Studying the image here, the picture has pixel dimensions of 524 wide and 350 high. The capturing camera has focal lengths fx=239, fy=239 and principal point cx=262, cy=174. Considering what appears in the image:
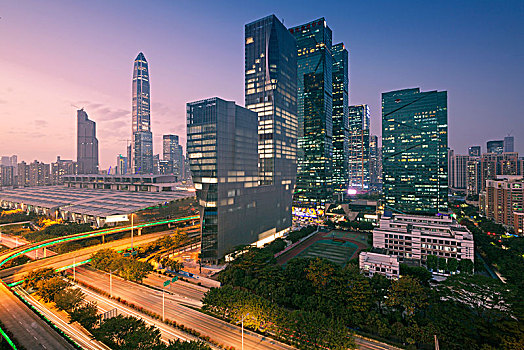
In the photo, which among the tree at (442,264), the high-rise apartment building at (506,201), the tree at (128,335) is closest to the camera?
the tree at (128,335)

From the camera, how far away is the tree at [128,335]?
125 feet

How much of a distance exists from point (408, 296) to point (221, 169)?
203 ft

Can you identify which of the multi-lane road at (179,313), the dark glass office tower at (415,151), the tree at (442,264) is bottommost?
the multi-lane road at (179,313)

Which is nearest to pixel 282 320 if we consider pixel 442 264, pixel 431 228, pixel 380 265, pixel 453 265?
pixel 380 265

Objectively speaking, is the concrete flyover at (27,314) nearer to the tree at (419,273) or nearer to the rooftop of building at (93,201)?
the rooftop of building at (93,201)

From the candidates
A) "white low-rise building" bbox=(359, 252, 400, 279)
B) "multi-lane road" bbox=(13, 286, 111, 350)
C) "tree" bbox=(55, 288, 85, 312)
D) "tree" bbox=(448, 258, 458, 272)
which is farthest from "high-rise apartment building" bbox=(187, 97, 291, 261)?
"tree" bbox=(448, 258, 458, 272)

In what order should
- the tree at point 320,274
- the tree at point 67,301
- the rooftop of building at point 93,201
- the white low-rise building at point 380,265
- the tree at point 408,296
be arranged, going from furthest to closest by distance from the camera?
the rooftop of building at point 93,201 < the white low-rise building at point 380,265 < the tree at point 320,274 < the tree at point 67,301 < the tree at point 408,296

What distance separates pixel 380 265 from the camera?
6788 centimetres

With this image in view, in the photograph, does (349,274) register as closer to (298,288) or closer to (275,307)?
(298,288)

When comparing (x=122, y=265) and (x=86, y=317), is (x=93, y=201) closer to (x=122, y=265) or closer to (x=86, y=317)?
(x=122, y=265)

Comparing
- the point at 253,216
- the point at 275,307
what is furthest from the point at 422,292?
the point at 253,216

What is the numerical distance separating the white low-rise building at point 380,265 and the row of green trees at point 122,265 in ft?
203

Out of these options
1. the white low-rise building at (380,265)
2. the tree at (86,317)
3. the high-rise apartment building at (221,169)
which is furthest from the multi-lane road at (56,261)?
the white low-rise building at (380,265)

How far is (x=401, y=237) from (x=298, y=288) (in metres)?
52.3
